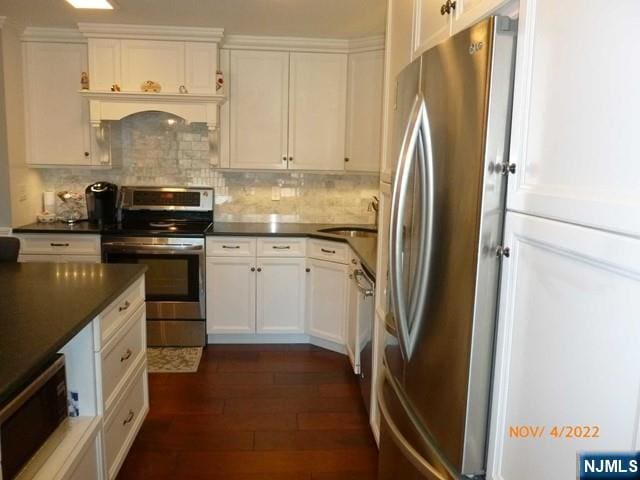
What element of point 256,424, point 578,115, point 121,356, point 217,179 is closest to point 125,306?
point 121,356

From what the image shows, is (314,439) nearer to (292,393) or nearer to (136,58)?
(292,393)

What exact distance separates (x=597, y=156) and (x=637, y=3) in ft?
0.71

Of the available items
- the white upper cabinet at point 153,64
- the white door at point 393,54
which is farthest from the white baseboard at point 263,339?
the white door at point 393,54

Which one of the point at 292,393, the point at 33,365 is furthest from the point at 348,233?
the point at 33,365

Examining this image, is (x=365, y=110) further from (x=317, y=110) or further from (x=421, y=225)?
(x=421, y=225)

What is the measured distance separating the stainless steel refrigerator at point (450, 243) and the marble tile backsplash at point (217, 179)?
2.77 m

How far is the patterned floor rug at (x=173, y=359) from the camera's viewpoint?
3430mm

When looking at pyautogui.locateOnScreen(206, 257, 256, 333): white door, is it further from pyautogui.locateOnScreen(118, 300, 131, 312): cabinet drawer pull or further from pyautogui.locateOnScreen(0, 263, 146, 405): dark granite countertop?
pyautogui.locateOnScreen(118, 300, 131, 312): cabinet drawer pull

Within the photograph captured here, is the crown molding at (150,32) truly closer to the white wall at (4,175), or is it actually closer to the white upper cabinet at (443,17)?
the white wall at (4,175)

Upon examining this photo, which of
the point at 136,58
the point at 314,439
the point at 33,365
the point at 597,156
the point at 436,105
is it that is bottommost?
the point at 314,439

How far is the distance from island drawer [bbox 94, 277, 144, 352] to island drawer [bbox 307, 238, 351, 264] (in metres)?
1.53

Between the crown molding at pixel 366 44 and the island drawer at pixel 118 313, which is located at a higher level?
the crown molding at pixel 366 44

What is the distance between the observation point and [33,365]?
4.29 ft

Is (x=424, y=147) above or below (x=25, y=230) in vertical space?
above
